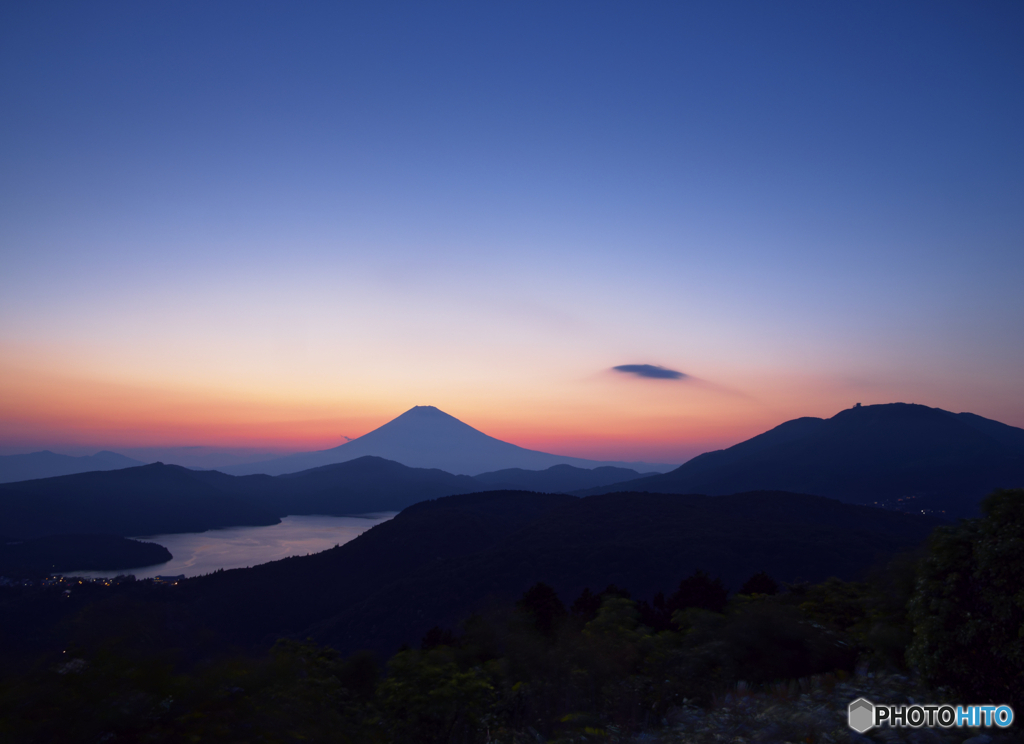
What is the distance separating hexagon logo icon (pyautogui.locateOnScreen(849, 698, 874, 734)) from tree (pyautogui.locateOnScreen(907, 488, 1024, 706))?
875mm

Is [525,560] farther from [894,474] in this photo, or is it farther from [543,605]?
[894,474]

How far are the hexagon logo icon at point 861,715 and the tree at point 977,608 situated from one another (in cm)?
87

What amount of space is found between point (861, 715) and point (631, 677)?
361 cm

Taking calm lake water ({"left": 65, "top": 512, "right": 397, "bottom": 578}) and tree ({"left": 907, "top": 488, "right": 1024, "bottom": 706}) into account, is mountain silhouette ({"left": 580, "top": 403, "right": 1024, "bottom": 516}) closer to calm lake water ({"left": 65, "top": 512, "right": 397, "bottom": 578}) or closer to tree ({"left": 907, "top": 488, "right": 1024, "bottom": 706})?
calm lake water ({"left": 65, "top": 512, "right": 397, "bottom": 578})

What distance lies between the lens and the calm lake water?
12206 centimetres

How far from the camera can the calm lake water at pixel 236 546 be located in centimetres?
12206

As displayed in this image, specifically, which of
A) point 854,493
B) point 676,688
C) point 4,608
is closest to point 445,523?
point 4,608

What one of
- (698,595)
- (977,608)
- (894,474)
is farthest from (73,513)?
(894,474)

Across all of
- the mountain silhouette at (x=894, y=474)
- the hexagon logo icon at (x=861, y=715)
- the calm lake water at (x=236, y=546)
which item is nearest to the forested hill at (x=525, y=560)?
the calm lake water at (x=236, y=546)

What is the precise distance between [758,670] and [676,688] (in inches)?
52.6

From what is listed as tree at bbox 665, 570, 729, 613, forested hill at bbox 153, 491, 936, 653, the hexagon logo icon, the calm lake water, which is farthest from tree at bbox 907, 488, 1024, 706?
the calm lake water

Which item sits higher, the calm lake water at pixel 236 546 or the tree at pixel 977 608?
the tree at pixel 977 608

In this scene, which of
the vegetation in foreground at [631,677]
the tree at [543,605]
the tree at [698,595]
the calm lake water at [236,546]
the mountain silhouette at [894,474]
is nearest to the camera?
the vegetation in foreground at [631,677]

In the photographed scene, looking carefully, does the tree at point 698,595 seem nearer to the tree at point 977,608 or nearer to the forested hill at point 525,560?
the tree at point 977,608
